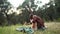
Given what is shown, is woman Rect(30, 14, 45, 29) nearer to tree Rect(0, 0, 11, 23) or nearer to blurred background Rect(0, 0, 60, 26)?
blurred background Rect(0, 0, 60, 26)

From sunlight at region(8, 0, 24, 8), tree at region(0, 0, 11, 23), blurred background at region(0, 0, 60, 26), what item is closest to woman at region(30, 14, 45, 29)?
blurred background at region(0, 0, 60, 26)

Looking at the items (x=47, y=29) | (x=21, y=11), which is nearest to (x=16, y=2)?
(x=21, y=11)

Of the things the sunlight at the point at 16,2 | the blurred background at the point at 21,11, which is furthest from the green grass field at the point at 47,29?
the sunlight at the point at 16,2

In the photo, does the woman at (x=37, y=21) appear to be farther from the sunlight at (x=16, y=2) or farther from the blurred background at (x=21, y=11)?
the sunlight at (x=16, y=2)

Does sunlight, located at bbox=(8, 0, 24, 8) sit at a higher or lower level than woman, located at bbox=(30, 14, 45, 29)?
higher

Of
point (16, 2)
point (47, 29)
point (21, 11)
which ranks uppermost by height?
point (16, 2)

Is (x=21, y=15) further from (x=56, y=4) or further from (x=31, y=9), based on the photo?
(x=56, y=4)

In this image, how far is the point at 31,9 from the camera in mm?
2240

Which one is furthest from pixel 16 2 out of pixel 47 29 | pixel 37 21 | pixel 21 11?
pixel 47 29

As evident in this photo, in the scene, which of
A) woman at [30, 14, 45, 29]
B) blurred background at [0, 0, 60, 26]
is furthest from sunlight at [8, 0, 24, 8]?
woman at [30, 14, 45, 29]

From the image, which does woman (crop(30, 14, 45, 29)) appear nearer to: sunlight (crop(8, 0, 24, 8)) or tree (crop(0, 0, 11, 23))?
sunlight (crop(8, 0, 24, 8))

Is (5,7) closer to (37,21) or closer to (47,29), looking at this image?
(37,21)

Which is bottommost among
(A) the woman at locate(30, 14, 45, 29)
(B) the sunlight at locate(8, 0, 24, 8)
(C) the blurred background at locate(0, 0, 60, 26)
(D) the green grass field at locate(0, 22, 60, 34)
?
(D) the green grass field at locate(0, 22, 60, 34)

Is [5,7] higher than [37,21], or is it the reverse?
[5,7]
